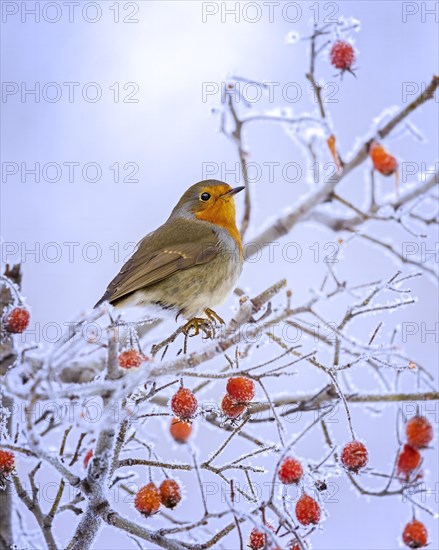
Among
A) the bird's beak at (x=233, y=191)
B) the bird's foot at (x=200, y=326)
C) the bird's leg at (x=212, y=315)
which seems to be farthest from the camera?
the bird's beak at (x=233, y=191)

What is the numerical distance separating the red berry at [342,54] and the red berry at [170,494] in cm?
149

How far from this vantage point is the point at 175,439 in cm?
166

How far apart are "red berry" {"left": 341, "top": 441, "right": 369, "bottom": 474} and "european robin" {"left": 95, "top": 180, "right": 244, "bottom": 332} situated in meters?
1.07

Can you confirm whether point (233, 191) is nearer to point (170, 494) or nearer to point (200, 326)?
point (200, 326)

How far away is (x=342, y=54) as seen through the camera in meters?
2.60

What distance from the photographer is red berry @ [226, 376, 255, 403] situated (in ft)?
6.40

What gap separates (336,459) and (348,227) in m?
0.89

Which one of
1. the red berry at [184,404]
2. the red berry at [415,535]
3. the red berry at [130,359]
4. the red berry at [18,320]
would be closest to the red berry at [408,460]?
the red berry at [415,535]

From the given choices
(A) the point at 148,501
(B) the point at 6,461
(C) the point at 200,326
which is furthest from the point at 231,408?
(C) the point at 200,326

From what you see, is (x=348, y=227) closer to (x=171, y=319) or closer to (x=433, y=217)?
(x=433, y=217)

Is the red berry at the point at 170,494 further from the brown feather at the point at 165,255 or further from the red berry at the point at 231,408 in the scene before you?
the brown feather at the point at 165,255

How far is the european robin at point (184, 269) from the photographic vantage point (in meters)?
2.91

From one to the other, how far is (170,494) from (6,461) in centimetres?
39

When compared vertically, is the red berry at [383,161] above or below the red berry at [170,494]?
above
